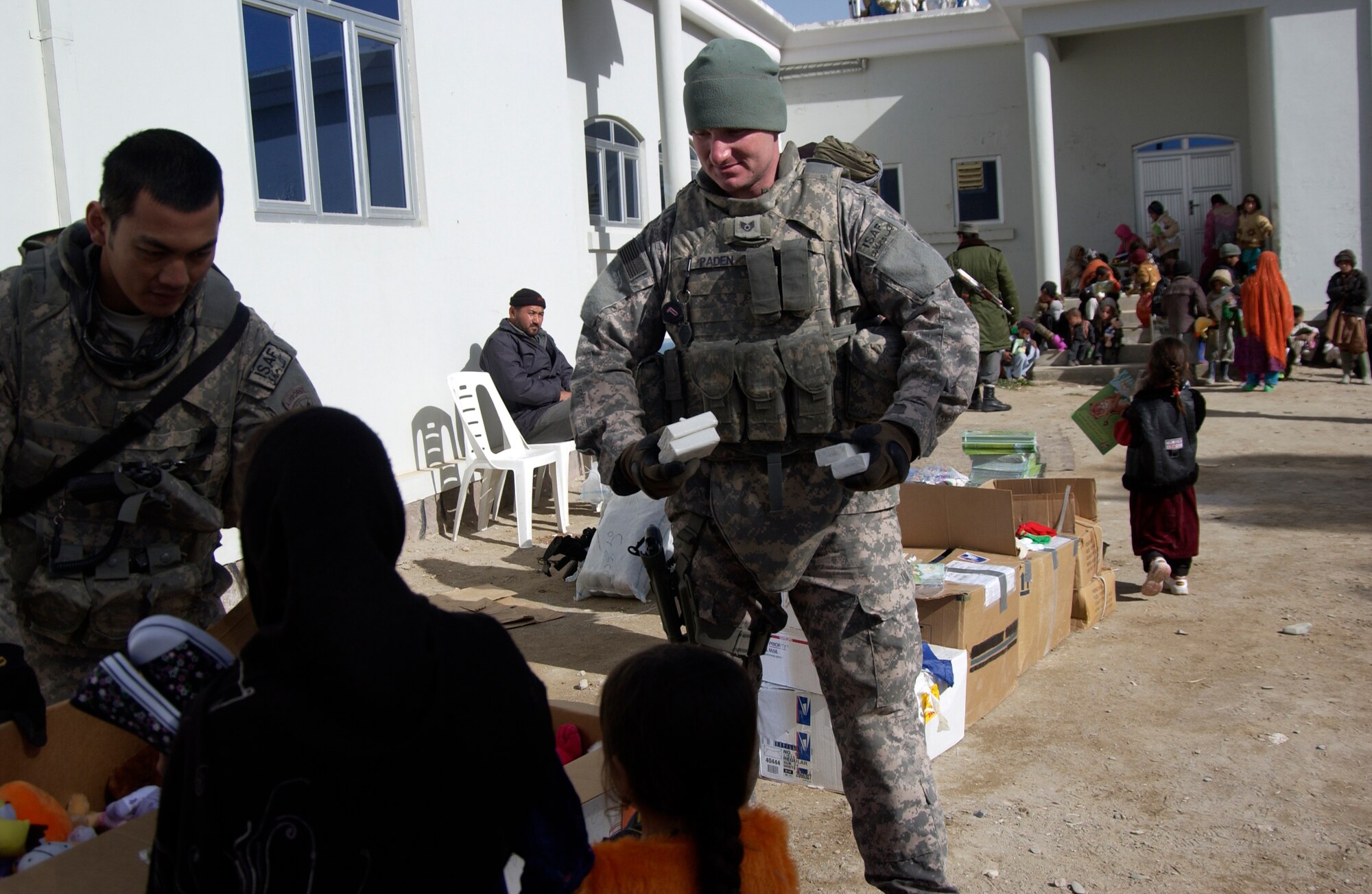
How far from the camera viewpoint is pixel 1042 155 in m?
16.9

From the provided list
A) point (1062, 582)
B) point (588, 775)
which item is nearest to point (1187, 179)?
point (1062, 582)

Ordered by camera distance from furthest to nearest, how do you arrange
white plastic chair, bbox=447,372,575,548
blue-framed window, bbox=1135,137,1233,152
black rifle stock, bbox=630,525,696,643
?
blue-framed window, bbox=1135,137,1233,152 < white plastic chair, bbox=447,372,575,548 < black rifle stock, bbox=630,525,696,643

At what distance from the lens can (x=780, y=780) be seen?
12.1 feet

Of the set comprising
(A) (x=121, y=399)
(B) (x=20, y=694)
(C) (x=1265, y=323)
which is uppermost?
(A) (x=121, y=399)

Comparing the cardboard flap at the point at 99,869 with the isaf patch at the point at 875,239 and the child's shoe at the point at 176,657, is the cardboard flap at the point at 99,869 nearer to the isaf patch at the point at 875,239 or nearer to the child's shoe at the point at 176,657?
the child's shoe at the point at 176,657

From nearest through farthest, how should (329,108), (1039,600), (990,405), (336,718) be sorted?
(336,718) < (1039,600) < (329,108) < (990,405)

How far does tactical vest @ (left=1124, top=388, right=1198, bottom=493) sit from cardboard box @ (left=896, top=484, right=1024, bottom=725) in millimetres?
1212

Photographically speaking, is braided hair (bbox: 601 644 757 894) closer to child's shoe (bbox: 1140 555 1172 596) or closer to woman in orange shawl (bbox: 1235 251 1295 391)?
child's shoe (bbox: 1140 555 1172 596)

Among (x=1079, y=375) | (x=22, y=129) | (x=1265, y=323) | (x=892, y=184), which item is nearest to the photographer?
(x=22, y=129)

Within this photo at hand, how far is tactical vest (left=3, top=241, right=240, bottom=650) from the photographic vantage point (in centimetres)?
226

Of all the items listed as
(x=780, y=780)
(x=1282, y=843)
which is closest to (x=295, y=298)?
(x=780, y=780)

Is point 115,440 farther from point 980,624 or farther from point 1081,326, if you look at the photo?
point 1081,326

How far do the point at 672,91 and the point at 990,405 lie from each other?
16.3 feet

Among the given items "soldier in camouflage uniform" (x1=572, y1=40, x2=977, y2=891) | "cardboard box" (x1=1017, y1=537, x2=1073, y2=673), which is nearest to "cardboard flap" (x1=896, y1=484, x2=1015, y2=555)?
"cardboard box" (x1=1017, y1=537, x2=1073, y2=673)
